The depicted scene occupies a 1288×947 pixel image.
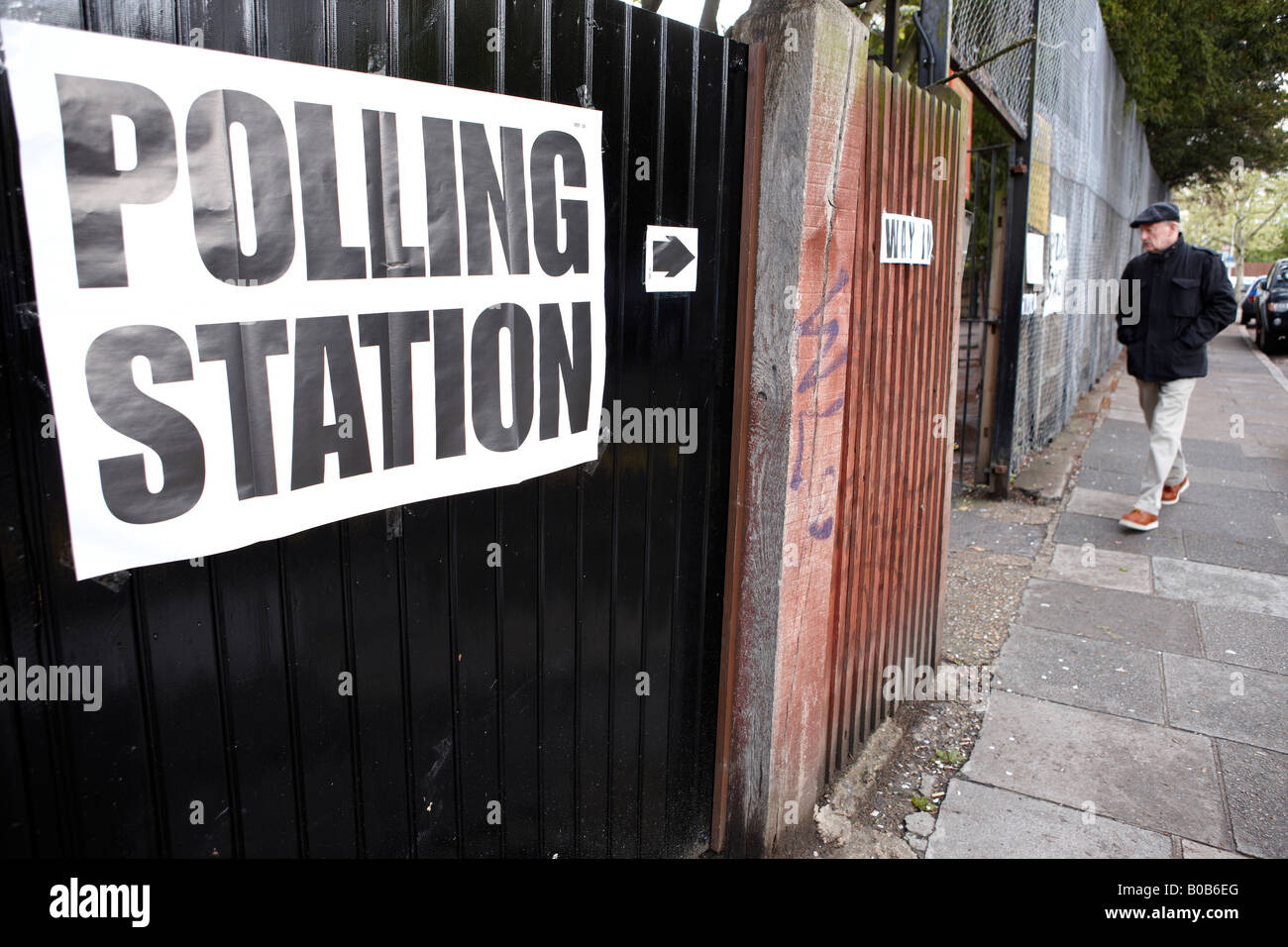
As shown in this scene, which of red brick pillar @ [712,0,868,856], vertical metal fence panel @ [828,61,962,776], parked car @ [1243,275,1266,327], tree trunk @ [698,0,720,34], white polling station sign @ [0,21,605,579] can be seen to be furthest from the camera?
parked car @ [1243,275,1266,327]

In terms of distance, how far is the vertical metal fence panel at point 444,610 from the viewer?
161 cm

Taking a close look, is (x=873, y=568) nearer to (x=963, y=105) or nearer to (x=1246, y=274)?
(x=963, y=105)

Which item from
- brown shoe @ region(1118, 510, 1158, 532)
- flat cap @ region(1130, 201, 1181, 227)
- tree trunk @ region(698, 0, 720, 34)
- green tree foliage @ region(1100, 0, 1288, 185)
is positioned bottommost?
brown shoe @ region(1118, 510, 1158, 532)

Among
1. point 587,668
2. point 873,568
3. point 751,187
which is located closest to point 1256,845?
point 873,568

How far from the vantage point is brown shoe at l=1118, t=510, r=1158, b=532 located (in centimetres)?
696

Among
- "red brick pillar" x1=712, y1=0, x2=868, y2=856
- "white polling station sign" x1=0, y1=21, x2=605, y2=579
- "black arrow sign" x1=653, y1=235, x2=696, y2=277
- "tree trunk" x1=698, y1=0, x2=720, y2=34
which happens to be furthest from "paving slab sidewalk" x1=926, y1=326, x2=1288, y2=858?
"tree trunk" x1=698, y1=0, x2=720, y2=34

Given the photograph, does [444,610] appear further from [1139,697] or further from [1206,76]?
[1206,76]

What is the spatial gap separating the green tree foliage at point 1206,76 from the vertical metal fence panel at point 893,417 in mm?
11624

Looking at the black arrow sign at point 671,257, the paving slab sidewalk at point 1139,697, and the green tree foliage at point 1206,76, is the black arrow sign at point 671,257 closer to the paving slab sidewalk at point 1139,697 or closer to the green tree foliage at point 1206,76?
the paving slab sidewalk at point 1139,697

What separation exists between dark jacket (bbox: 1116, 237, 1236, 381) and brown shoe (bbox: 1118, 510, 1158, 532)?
102cm

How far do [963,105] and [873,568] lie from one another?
227cm

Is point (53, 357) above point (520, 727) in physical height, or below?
above

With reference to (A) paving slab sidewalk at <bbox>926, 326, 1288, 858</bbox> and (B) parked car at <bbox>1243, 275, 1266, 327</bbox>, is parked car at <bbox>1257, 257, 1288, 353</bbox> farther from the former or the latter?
(A) paving slab sidewalk at <bbox>926, 326, 1288, 858</bbox>

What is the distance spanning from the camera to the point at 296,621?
1.94 metres
